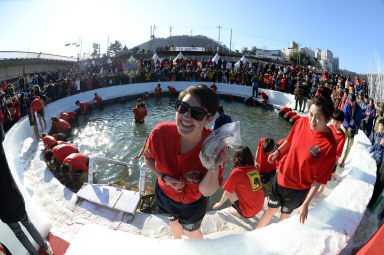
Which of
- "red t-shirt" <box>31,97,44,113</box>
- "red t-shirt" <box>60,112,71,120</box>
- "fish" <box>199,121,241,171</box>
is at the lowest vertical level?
"red t-shirt" <box>60,112,71,120</box>

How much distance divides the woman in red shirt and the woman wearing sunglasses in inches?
43.3

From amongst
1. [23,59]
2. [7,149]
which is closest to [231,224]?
[7,149]

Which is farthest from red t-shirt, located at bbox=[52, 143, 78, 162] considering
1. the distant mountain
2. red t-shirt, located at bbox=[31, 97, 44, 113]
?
the distant mountain

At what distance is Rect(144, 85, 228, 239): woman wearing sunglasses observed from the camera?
5.61 ft

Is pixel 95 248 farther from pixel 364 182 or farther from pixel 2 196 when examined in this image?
pixel 364 182

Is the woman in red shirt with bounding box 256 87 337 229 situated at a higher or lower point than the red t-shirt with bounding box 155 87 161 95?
lower

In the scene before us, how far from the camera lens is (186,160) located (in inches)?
77.4

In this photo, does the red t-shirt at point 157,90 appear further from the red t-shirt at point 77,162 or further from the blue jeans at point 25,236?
the blue jeans at point 25,236

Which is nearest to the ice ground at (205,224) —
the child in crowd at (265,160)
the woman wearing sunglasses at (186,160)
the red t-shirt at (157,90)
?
the woman wearing sunglasses at (186,160)

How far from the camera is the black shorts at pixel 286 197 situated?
272 centimetres

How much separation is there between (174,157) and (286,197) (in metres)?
1.69

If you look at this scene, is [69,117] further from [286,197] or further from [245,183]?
[286,197]

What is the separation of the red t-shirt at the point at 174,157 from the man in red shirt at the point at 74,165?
12.5 feet

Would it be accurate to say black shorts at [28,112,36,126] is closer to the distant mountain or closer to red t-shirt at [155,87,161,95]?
red t-shirt at [155,87,161,95]
